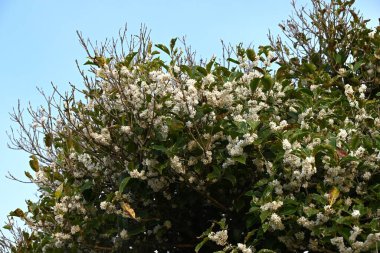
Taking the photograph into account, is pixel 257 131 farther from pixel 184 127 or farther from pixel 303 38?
pixel 303 38

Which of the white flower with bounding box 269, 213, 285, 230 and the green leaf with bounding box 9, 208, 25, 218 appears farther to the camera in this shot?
the green leaf with bounding box 9, 208, 25, 218

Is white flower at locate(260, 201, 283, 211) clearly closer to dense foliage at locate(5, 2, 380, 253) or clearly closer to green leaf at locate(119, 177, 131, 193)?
dense foliage at locate(5, 2, 380, 253)

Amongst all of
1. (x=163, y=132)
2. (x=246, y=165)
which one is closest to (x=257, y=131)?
(x=246, y=165)

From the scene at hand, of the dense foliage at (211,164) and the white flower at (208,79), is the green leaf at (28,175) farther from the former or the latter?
the white flower at (208,79)

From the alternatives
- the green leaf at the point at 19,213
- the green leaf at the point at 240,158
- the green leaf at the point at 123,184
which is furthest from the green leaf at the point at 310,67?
the green leaf at the point at 19,213

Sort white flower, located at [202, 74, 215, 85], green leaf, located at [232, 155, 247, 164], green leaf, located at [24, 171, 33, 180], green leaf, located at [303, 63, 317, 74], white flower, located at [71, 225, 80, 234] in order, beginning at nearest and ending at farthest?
green leaf, located at [232, 155, 247, 164] → white flower, located at [202, 74, 215, 85] → white flower, located at [71, 225, 80, 234] → green leaf, located at [24, 171, 33, 180] → green leaf, located at [303, 63, 317, 74]

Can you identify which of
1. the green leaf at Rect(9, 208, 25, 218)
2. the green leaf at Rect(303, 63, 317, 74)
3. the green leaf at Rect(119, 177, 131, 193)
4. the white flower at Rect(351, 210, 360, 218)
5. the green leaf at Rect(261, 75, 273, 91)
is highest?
the green leaf at Rect(303, 63, 317, 74)

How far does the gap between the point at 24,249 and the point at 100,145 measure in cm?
194

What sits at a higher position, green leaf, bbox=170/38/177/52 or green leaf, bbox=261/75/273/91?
green leaf, bbox=170/38/177/52

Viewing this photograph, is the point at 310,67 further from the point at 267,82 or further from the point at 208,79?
the point at 208,79

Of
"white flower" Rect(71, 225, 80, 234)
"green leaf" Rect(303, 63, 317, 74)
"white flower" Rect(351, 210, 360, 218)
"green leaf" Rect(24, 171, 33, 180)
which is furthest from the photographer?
"green leaf" Rect(303, 63, 317, 74)

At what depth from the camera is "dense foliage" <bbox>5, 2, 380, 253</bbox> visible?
411cm

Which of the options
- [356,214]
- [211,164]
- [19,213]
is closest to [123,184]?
[211,164]

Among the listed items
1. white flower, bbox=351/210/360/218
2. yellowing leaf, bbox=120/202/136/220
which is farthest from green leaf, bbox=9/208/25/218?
white flower, bbox=351/210/360/218
